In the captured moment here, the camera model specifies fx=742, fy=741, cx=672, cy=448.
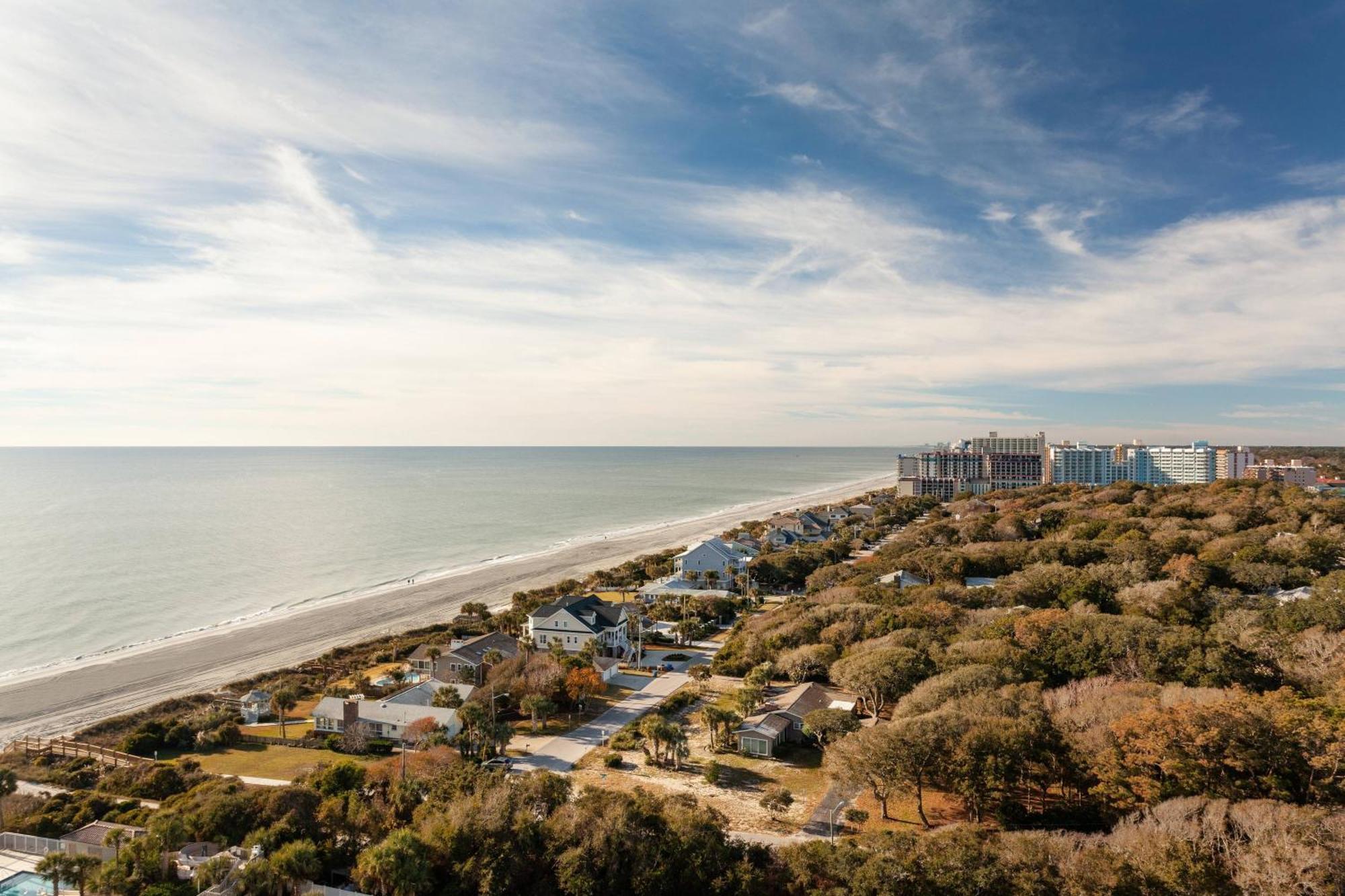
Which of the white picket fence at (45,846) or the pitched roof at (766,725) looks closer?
the white picket fence at (45,846)

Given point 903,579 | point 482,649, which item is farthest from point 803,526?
point 482,649

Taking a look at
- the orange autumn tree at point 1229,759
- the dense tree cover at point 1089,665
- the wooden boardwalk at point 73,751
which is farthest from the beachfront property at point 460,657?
the orange autumn tree at point 1229,759

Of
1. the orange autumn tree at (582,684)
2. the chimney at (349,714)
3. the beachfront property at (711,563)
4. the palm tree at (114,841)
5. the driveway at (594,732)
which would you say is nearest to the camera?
the palm tree at (114,841)

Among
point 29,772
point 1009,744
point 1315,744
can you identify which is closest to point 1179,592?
point 1315,744

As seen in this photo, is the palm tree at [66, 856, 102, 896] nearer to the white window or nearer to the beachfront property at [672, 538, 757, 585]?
the white window

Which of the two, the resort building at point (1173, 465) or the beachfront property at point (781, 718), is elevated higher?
the resort building at point (1173, 465)

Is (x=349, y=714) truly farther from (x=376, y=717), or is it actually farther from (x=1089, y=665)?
(x=1089, y=665)

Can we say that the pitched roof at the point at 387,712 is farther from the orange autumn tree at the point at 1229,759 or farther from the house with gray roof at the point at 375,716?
the orange autumn tree at the point at 1229,759

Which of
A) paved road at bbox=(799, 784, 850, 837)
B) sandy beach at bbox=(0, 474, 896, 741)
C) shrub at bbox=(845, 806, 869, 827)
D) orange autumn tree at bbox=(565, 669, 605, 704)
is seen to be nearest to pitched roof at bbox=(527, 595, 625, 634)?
orange autumn tree at bbox=(565, 669, 605, 704)
